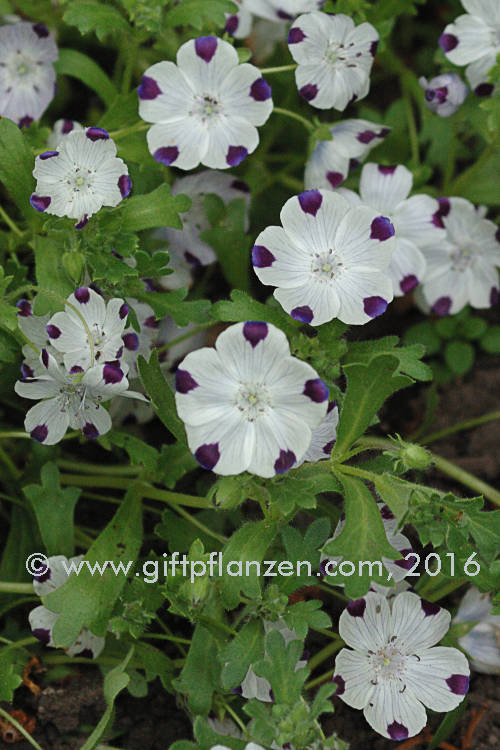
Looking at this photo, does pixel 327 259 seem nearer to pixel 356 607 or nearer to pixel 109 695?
pixel 356 607

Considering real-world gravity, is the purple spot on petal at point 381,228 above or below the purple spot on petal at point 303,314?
above

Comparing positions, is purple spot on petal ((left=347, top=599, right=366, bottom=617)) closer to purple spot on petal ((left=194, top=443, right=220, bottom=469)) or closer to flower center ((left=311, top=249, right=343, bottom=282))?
purple spot on petal ((left=194, top=443, right=220, bottom=469))

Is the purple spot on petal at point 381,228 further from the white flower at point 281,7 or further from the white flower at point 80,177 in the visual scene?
the white flower at point 281,7

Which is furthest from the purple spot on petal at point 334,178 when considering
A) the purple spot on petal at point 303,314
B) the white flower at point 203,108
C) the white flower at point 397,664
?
the white flower at point 397,664

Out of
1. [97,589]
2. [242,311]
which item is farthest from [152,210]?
[97,589]

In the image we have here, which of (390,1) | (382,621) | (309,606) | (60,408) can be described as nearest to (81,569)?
(60,408)

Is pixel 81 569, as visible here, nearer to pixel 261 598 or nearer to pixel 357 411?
pixel 261 598
